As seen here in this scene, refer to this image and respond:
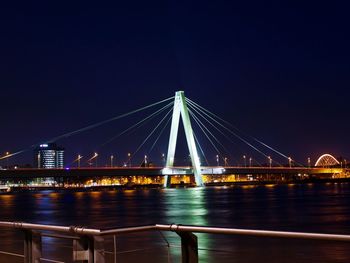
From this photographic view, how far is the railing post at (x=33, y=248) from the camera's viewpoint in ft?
15.2

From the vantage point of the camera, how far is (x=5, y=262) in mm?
6871

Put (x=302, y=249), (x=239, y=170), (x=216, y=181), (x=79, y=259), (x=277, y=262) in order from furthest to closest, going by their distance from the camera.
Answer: (x=216, y=181) → (x=239, y=170) → (x=302, y=249) → (x=277, y=262) → (x=79, y=259)

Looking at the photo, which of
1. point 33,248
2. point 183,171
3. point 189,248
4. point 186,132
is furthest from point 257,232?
point 183,171

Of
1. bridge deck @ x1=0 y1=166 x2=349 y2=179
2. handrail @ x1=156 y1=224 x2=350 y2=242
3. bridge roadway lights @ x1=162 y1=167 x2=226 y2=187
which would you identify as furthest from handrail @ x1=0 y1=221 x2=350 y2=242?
bridge roadway lights @ x1=162 y1=167 x2=226 y2=187

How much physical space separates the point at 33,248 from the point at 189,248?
1.27 meters

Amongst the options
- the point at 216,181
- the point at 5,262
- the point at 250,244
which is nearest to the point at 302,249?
the point at 250,244

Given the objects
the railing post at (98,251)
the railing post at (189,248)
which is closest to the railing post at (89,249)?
the railing post at (98,251)

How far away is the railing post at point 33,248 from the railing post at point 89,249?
68 cm

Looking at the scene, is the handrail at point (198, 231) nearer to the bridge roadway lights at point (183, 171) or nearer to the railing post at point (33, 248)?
the railing post at point (33, 248)

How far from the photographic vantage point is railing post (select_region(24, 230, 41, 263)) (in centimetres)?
463

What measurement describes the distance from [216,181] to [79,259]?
162943mm

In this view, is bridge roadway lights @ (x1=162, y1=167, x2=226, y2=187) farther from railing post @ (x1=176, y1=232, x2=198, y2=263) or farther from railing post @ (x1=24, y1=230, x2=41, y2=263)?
railing post @ (x1=176, y1=232, x2=198, y2=263)

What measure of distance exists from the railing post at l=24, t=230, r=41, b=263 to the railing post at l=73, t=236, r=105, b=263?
0.68 m

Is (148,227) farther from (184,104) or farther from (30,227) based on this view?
(184,104)
